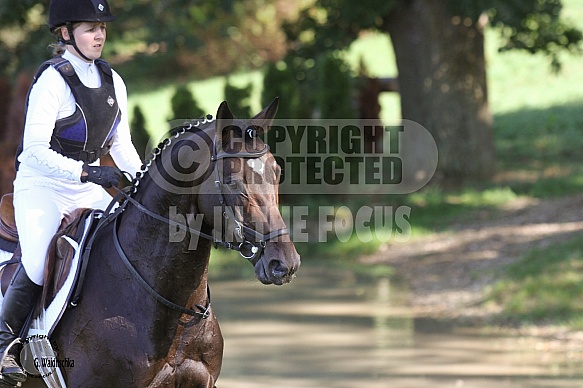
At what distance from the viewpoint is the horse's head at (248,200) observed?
4.41 metres

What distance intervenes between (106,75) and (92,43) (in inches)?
8.0

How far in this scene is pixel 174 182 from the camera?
4875 millimetres

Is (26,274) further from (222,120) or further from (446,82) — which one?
(446,82)

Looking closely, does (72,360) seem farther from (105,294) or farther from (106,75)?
(106,75)

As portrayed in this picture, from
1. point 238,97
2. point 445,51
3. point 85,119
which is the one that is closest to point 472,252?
point 445,51

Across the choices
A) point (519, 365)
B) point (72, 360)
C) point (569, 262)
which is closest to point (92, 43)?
point (72, 360)

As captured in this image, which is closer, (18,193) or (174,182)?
Result: (174,182)

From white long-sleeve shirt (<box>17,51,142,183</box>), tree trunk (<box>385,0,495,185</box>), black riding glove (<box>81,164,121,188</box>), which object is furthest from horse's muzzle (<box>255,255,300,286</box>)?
tree trunk (<box>385,0,495,185</box>)

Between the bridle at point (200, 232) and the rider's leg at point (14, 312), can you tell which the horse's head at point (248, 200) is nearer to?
the bridle at point (200, 232)

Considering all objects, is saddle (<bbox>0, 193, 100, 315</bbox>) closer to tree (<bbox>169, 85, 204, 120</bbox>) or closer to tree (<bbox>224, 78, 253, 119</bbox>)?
tree (<bbox>224, 78, 253, 119</bbox>)

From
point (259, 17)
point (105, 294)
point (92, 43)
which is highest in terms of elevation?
point (259, 17)

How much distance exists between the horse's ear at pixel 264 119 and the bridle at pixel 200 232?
0.52 feet

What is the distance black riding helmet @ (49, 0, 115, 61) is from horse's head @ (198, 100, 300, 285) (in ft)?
3.77

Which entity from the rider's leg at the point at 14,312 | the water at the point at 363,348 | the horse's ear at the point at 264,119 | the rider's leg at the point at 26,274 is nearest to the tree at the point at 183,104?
the water at the point at 363,348
